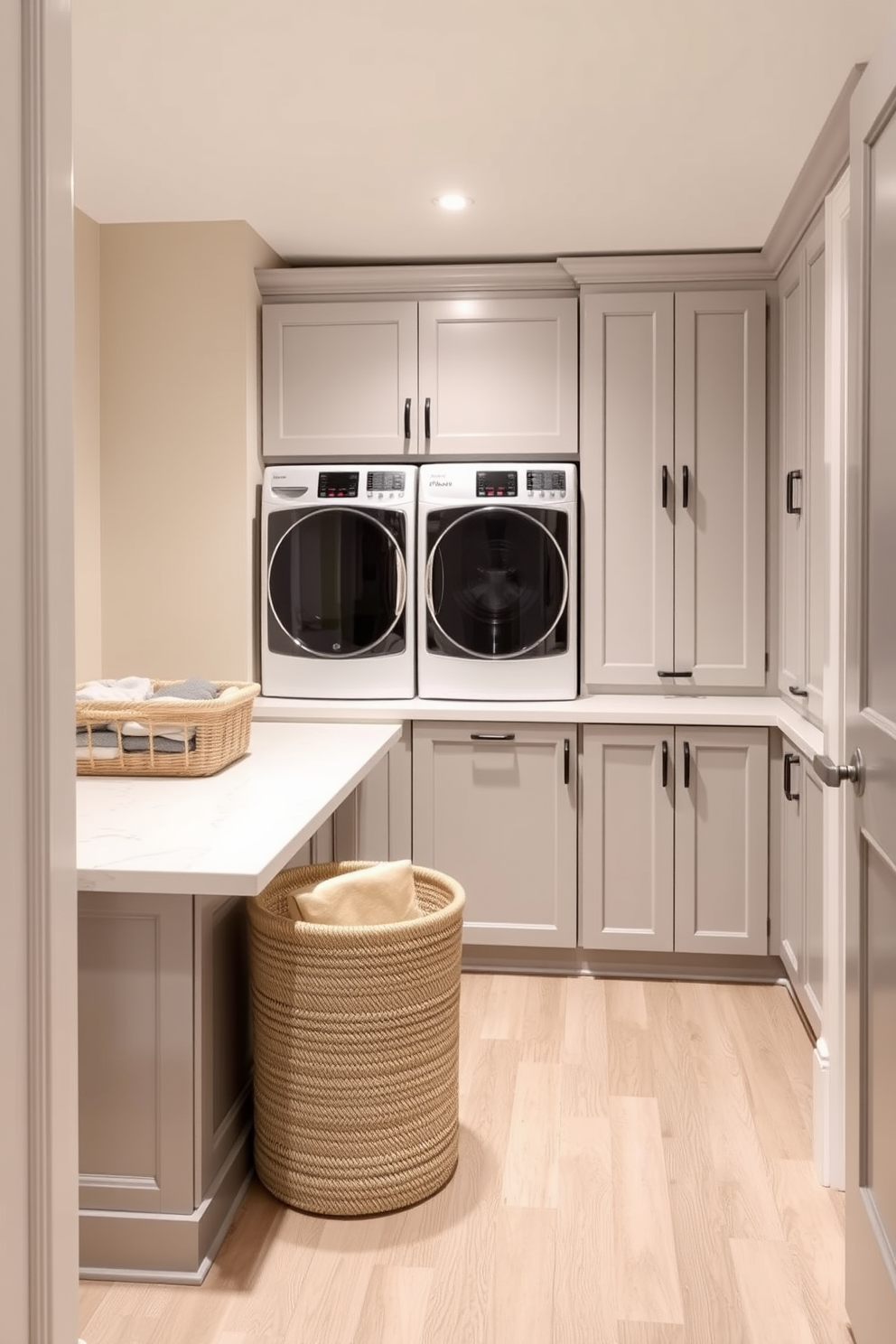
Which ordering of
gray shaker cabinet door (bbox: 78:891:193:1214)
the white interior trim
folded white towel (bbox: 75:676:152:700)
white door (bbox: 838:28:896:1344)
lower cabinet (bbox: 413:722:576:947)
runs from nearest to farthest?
white door (bbox: 838:28:896:1344)
gray shaker cabinet door (bbox: 78:891:193:1214)
the white interior trim
folded white towel (bbox: 75:676:152:700)
lower cabinet (bbox: 413:722:576:947)

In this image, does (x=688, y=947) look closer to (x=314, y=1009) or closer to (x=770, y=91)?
(x=314, y=1009)

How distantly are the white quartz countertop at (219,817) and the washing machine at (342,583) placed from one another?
2.00 feet

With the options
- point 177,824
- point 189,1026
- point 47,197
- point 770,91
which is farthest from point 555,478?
point 47,197

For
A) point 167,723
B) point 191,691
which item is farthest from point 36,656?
point 191,691

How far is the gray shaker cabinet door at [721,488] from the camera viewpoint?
369cm

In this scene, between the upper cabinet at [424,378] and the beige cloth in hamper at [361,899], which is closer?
the beige cloth in hamper at [361,899]

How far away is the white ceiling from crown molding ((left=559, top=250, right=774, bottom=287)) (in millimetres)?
53

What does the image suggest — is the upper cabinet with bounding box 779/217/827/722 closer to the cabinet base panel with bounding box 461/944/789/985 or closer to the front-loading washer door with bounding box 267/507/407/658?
the cabinet base panel with bounding box 461/944/789/985

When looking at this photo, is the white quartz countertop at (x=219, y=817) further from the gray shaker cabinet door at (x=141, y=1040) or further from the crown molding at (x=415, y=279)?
the crown molding at (x=415, y=279)

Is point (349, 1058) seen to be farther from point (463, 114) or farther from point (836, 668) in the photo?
point (463, 114)

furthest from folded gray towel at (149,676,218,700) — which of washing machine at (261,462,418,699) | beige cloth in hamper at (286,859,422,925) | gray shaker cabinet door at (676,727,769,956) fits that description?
gray shaker cabinet door at (676,727,769,956)

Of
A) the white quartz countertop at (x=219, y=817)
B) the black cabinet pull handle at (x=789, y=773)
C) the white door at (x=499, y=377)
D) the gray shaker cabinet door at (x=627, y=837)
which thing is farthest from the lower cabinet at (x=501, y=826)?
the white door at (x=499, y=377)

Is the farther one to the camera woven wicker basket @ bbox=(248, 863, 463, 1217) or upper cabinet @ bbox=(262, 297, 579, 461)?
upper cabinet @ bbox=(262, 297, 579, 461)

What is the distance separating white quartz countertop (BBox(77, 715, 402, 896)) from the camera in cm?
182
